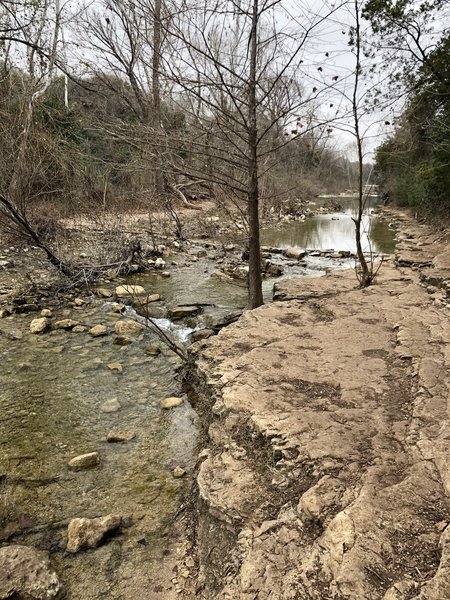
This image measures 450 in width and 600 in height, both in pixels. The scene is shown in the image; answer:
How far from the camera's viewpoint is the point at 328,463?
230cm

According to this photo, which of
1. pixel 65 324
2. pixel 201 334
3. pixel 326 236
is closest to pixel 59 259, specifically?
pixel 65 324

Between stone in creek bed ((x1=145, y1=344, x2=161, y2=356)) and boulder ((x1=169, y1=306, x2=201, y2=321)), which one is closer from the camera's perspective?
stone in creek bed ((x1=145, y1=344, x2=161, y2=356))

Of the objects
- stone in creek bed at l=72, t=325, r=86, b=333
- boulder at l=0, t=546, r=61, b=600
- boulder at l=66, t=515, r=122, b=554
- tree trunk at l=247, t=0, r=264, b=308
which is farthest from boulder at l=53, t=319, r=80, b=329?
boulder at l=0, t=546, r=61, b=600

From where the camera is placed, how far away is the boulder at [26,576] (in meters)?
2.01

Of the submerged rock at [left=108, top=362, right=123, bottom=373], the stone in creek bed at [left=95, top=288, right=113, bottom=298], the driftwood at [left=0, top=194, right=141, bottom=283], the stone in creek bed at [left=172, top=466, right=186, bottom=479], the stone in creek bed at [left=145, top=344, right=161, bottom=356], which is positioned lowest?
the stone in creek bed at [left=172, top=466, right=186, bottom=479]

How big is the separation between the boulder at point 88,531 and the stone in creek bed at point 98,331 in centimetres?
321

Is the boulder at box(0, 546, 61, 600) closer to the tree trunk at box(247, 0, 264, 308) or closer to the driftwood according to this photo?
the tree trunk at box(247, 0, 264, 308)

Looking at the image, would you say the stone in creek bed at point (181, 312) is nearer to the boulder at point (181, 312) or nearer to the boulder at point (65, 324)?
the boulder at point (181, 312)

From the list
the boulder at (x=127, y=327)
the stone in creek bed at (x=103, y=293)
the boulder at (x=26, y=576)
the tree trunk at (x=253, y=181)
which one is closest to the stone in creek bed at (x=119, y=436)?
the boulder at (x=26, y=576)

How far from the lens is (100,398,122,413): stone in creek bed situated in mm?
3832

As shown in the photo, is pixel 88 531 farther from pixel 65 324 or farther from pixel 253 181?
pixel 253 181

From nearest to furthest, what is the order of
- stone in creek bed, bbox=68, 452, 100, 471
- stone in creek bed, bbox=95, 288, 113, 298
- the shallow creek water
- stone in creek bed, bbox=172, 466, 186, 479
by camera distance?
the shallow creek water
stone in creek bed, bbox=172, 466, 186, 479
stone in creek bed, bbox=68, 452, 100, 471
stone in creek bed, bbox=95, 288, 113, 298

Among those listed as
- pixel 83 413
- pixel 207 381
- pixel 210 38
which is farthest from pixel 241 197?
pixel 83 413

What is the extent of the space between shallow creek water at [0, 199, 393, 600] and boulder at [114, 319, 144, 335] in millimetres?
133
